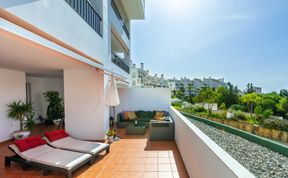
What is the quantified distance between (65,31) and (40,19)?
935mm

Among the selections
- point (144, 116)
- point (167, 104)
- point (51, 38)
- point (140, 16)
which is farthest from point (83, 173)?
point (140, 16)

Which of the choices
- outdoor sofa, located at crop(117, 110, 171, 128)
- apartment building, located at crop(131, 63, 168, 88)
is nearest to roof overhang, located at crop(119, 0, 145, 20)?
outdoor sofa, located at crop(117, 110, 171, 128)

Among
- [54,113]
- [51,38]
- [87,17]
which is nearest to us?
[51,38]

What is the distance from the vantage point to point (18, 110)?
7609 millimetres

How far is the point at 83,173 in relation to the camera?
4.45 metres

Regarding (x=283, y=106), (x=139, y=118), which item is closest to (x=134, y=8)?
(x=139, y=118)

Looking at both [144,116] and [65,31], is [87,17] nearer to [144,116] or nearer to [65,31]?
[65,31]

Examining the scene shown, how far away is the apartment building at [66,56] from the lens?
318cm

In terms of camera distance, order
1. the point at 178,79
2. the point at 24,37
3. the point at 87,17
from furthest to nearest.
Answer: the point at 178,79 → the point at 87,17 → the point at 24,37

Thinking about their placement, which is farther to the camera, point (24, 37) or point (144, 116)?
point (144, 116)

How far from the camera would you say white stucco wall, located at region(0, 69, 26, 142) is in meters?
7.34

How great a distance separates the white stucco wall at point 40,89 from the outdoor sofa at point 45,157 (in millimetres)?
6726

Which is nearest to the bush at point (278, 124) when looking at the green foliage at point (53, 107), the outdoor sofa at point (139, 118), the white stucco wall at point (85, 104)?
the outdoor sofa at point (139, 118)

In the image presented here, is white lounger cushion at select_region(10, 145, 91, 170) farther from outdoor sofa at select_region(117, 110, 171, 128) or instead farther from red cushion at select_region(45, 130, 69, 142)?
outdoor sofa at select_region(117, 110, 171, 128)
